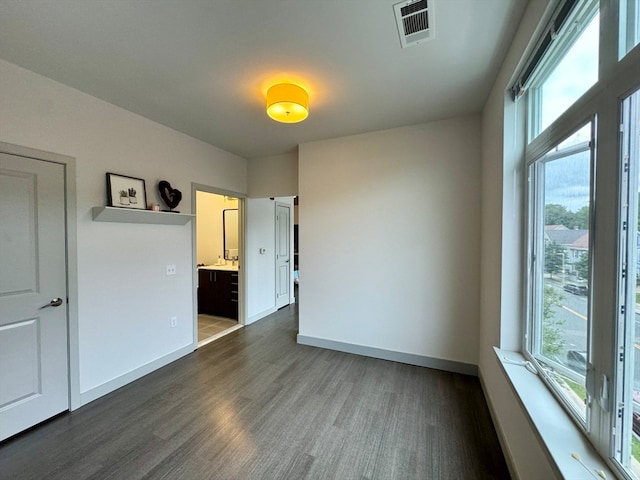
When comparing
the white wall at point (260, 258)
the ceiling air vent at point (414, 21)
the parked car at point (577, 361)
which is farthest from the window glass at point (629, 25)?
the white wall at point (260, 258)

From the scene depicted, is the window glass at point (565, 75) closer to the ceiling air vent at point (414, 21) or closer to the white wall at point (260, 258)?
the ceiling air vent at point (414, 21)

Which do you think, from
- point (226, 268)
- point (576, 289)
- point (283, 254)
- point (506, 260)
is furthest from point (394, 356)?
point (226, 268)

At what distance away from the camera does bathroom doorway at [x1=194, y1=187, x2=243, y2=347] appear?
429cm

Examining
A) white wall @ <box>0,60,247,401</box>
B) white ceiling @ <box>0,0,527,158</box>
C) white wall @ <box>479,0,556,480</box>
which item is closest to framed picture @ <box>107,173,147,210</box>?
white wall @ <box>0,60,247,401</box>

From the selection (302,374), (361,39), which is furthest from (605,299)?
(302,374)

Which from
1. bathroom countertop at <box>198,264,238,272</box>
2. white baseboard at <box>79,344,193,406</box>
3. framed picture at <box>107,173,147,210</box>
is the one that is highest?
framed picture at <box>107,173,147,210</box>

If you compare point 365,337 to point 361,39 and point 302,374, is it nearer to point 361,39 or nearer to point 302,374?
point 302,374

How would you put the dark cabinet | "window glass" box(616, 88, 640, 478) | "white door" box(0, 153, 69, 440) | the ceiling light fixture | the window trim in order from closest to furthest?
1. "window glass" box(616, 88, 640, 478)
2. the window trim
3. "white door" box(0, 153, 69, 440)
4. the ceiling light fixture
5. the dark cabinet

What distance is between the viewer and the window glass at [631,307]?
2.79 ft

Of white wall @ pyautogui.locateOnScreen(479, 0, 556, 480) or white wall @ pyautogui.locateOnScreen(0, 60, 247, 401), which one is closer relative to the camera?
white wall @ pyautogui.locateOnScreen(479, 0, 556, 480)

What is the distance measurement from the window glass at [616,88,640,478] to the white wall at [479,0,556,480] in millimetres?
380

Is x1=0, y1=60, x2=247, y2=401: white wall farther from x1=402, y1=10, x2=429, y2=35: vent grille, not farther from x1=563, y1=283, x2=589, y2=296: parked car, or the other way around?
x1=563, y1=283, x2=589, y2=296: parked car

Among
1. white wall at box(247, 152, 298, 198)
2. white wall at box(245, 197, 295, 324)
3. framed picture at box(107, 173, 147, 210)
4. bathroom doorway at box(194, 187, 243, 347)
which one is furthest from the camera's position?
white wall at box(245, 197, 295, 324)

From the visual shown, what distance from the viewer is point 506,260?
1.84 metres
